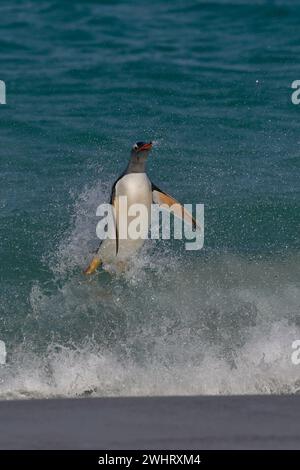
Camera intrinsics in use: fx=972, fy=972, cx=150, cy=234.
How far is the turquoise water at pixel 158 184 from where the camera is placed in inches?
324

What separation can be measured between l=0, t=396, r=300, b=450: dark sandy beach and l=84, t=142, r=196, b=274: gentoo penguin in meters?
3.74

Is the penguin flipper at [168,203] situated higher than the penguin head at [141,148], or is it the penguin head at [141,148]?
the penguin head at [141,148]

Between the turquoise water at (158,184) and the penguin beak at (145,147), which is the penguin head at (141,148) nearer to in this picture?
the penguin beak at (145,147)

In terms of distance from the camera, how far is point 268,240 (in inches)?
438

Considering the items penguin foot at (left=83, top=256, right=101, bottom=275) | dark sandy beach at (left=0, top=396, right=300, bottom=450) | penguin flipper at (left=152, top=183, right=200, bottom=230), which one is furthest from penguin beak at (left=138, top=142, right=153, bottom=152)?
dark sandy beach at (left=0, top=396, right=300, bottom=450)

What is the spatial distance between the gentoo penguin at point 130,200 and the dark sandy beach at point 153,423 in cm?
374

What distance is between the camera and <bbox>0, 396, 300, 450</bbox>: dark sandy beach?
227 inches

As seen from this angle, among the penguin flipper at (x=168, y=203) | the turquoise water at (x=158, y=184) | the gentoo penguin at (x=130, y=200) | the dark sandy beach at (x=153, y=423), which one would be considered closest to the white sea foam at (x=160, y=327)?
the turquoise water at (x=158, y=184)

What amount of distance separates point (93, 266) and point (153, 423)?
423cm

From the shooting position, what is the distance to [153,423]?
6.02 meters

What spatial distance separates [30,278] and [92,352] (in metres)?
2.13

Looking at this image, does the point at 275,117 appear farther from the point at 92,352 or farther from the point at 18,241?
the point at 92,352

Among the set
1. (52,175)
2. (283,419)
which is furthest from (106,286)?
(283,419)

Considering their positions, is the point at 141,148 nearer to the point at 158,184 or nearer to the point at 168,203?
the point at 168,203
